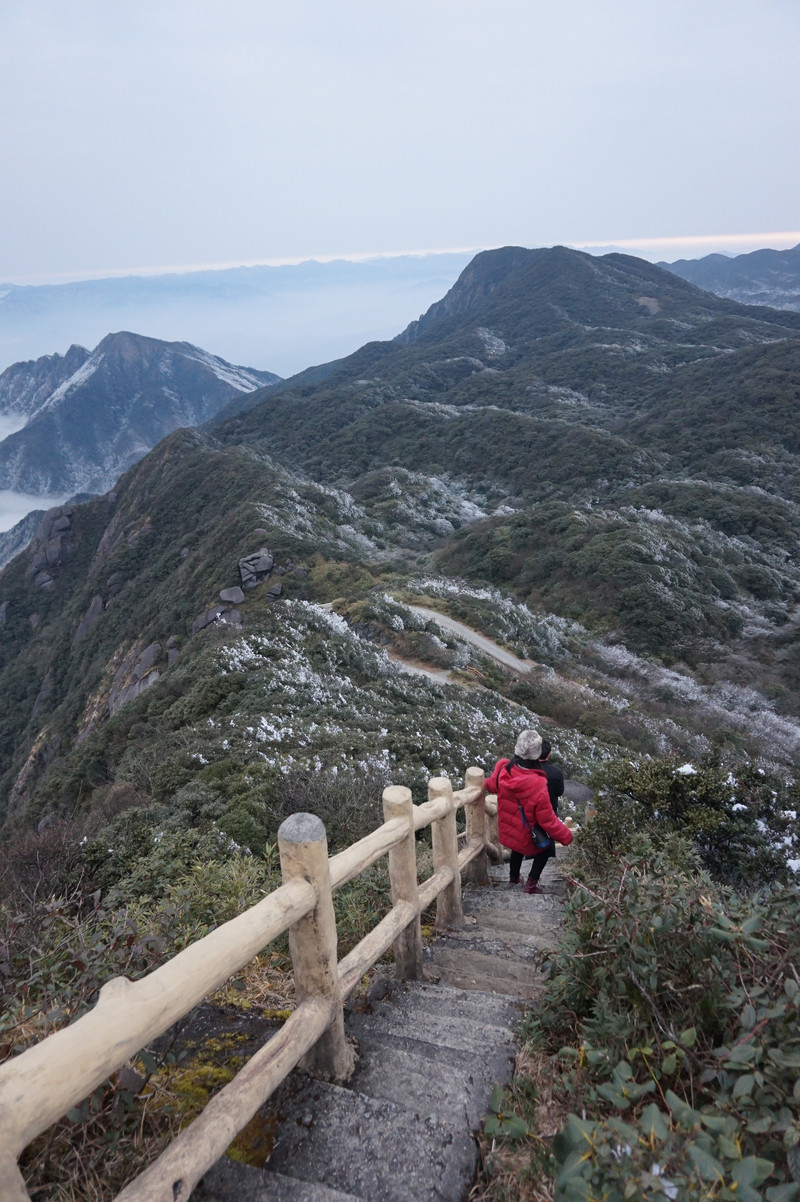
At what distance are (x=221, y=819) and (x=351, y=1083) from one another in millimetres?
5104

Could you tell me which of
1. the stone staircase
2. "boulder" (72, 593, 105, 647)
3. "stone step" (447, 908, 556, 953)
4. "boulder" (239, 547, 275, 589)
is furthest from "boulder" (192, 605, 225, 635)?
"boulder" (72, 593, 105, 647)

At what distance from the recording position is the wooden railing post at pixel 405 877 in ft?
10.3

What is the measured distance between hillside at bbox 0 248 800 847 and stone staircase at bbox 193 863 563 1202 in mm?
4109

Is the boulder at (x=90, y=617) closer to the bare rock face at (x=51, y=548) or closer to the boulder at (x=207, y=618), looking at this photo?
the bare rock face at (x=51, y=548)

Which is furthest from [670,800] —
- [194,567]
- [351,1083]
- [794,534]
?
[794,534]

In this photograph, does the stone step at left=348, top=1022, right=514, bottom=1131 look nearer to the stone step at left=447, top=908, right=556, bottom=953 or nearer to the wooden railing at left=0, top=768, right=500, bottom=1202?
the wooden railing at left=0, top=768, right=500, bottom=1202

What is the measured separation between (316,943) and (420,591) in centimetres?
2625

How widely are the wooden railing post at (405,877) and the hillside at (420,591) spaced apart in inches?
145

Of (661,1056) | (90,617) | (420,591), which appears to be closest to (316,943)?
(661,1056)

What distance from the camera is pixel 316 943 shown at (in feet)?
7.91

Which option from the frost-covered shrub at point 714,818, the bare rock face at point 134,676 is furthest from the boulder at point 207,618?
the frost-covered shrub at point 714,818

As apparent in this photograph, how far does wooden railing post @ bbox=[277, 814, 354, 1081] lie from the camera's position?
2330 mm

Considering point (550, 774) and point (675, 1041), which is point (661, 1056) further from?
point (550, 774)

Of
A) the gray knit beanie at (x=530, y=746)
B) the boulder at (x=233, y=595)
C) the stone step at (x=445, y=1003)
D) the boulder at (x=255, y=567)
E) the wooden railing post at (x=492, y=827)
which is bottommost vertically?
the boulder at (x=233, y=595)
